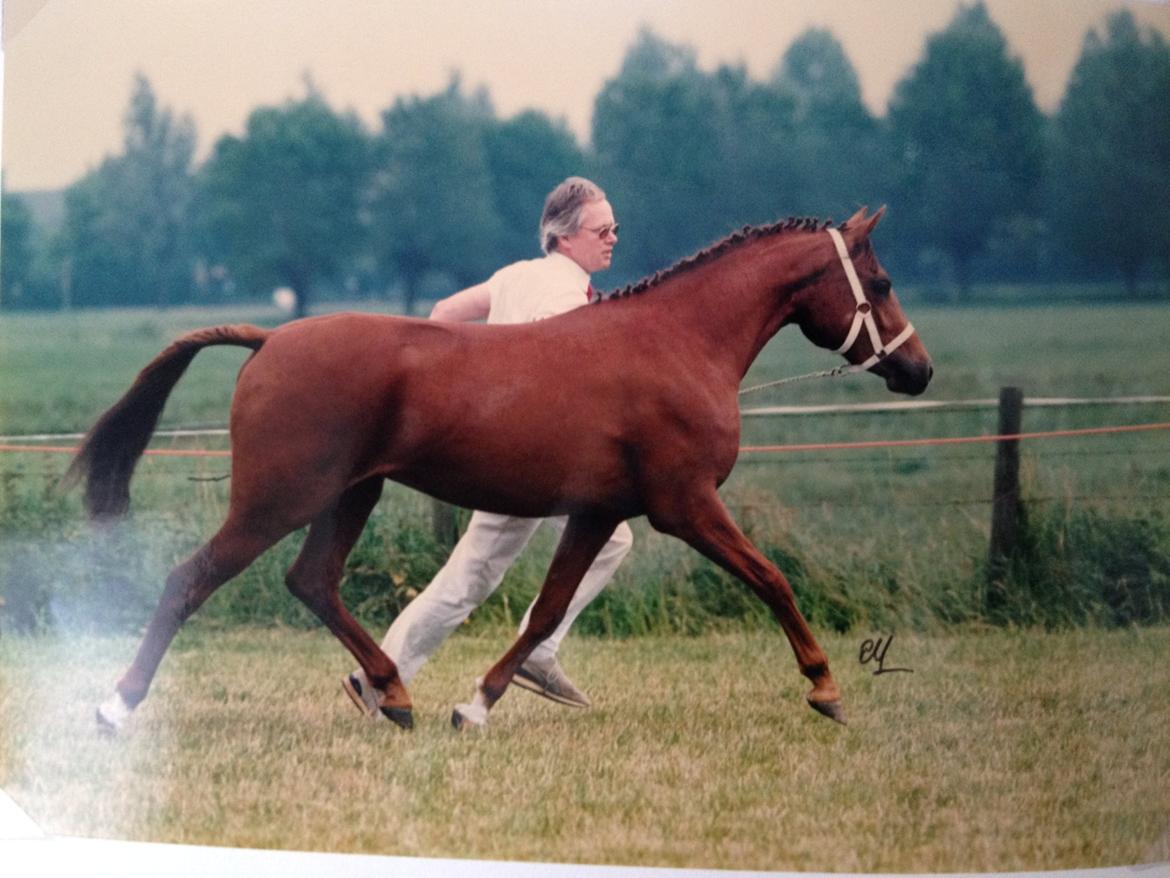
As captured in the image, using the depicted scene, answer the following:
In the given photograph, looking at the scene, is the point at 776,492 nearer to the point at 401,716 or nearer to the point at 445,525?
the point at 445,525

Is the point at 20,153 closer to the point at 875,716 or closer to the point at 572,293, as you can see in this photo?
the point at 572,293

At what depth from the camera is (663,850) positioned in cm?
521

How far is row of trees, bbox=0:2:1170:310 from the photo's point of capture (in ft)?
18.7

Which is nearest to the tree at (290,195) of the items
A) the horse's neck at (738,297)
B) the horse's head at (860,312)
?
the horse's neck at (738,297)

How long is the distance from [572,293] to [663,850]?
1.78 meters

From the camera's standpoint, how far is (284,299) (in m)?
5.95

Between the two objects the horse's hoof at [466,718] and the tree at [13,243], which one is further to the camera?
the tree at [13,243]

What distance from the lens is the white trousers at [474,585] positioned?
5668 millimetres

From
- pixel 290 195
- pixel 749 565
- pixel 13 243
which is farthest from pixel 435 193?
pixel 749 565

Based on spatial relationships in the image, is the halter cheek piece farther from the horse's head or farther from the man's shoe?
the man's shoe

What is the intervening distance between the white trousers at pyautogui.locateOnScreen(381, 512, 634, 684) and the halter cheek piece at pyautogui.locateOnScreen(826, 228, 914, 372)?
3.11 feet

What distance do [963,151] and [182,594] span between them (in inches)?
114
